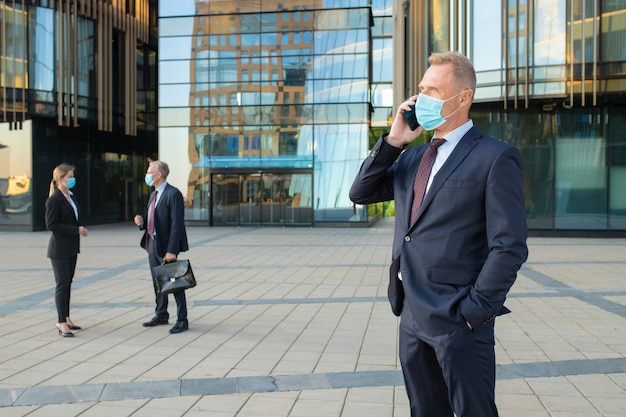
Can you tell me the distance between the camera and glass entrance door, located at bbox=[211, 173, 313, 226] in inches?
999

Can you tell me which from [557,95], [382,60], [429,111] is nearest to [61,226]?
[429,111]

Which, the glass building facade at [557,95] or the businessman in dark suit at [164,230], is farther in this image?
the glass building facade at [557,95]

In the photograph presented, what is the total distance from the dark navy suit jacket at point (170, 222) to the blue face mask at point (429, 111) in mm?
4456

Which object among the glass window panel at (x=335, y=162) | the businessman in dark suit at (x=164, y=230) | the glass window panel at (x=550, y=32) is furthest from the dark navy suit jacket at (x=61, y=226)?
the glass window panel at (x=335, y=162)

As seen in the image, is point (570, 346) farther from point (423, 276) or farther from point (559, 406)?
point (423, 276)

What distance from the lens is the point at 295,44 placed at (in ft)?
84.0

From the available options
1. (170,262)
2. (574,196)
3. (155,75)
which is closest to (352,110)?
(574,196)

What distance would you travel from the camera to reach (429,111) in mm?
2416

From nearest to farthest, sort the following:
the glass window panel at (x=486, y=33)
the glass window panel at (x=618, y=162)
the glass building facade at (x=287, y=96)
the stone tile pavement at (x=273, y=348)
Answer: the stone tile pavement at (x=273, y=348) < the glass building facade at (x=287, y=96) < the glass window panel at (x=486, y=33) < the glass window panel at (x=618, y=162)

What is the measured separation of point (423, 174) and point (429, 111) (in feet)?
0.90

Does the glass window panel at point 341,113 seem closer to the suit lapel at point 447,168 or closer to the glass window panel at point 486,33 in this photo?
the glass window panel at point 486,33

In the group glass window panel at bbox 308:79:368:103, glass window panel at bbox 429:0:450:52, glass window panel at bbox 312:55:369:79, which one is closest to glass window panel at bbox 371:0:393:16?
glass window panel at bbox 312:55:369:79

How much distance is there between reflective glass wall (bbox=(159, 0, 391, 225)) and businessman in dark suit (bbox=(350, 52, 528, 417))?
73.3 feet

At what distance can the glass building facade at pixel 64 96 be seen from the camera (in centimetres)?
2219
